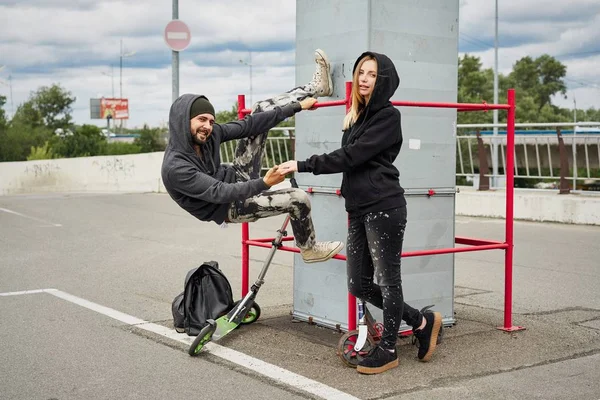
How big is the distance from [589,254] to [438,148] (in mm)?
5441

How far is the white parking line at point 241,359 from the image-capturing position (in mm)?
5020

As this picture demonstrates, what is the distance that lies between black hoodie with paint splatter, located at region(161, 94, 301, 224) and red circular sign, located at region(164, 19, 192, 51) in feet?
42.6

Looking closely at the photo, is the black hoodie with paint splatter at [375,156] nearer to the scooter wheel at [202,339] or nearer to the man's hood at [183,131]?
the man's hood at [183,131]

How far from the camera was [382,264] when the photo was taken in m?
5.32

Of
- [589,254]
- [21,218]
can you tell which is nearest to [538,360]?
[589,254]

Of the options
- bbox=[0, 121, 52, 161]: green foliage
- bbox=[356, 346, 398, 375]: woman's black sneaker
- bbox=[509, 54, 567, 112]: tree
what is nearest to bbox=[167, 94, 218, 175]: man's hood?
bbox=[356, 346, 398, 375]: woman's black sneaker

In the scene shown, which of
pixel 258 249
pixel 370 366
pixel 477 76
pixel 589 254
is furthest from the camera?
pixel 477 76

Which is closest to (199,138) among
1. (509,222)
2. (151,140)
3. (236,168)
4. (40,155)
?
(236,168)

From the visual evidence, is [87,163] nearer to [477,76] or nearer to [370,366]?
[370,366]

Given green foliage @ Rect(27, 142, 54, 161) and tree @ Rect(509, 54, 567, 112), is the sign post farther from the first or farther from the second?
tree @ Rect(509, 54, 567, 112)

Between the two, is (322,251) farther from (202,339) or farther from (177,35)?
(177,35)

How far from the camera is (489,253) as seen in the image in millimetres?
11578

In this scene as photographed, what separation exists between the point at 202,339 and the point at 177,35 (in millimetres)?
13828

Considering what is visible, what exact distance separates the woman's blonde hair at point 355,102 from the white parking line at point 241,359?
5.42 ft
